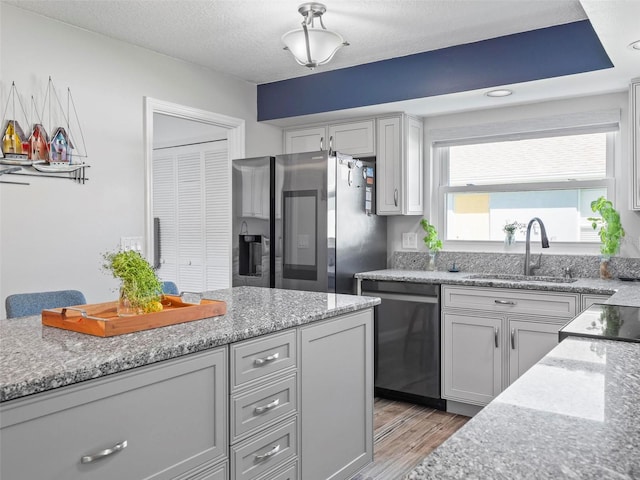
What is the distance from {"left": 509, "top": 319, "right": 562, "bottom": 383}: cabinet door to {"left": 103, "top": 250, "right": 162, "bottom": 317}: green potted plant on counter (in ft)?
7.36

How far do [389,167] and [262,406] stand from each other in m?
2.52

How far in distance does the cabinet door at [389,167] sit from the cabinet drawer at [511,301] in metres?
0.84

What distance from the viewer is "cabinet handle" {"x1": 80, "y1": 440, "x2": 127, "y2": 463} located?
49.6 inches

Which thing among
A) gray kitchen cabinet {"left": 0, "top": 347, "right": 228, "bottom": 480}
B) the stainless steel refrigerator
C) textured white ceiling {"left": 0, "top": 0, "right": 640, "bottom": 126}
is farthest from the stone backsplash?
gray kitchen cabinet {"left": 0, "top": 347, "right": 228, "bottom": 480}

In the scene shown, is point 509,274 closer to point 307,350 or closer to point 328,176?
point 328,176

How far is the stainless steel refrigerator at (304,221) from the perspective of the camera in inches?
139

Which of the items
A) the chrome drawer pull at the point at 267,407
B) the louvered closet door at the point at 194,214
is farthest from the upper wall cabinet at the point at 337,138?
the chrome drawer pull at the point at 267,407

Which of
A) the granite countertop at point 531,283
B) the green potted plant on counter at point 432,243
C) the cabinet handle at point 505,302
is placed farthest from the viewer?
the green potted plant on counter at point 432,243

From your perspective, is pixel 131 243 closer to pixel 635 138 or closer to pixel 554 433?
pixel 554 433

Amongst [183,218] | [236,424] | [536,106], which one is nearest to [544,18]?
[536,106]

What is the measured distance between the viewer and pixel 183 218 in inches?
211

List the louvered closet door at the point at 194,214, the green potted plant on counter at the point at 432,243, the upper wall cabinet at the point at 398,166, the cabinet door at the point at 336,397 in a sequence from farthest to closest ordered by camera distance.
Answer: the louvered closet door at the point at 194,214
the green potted plant on counter at the point at 432,243
the upper wall cabinet at the point at 398,166
the cabinet door at the point at 336,397

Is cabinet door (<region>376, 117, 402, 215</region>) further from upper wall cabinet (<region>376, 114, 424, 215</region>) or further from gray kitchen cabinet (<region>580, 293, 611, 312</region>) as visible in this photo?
gray kitchen cabinet (<region>580, 293, 611, 312</region>)

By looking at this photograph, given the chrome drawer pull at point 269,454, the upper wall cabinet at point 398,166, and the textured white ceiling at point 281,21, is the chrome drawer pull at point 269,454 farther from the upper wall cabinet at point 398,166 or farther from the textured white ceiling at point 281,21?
the upper wall cabinet at point 398,166
